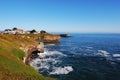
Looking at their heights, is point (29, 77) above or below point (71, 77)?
above

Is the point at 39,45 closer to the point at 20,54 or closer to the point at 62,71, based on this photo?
the point at 20,54

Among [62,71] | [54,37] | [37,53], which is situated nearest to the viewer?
[62,71]

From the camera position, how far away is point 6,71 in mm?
25172

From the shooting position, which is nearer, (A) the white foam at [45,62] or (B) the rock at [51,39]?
(A) the white foam at [45,62]

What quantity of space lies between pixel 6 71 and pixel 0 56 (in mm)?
6844

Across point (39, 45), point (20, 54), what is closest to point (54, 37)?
point (39, 45)

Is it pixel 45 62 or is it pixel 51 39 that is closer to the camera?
pixel 45 62

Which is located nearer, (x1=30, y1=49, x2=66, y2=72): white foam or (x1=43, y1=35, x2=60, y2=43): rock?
(x1=30, y1=49, x2=66, y2=72): white foam

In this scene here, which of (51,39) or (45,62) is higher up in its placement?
(45,62)

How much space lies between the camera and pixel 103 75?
38812 millimetres

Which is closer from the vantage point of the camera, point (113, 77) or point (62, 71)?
point (113, 77)

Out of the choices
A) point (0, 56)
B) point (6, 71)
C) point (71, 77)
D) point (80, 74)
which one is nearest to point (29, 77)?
point (6, 71)

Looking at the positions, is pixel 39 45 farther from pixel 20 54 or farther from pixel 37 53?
pixel 20 54

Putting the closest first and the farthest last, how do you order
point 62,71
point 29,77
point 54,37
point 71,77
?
1. point 29,77
2. point 71,77
3. point 62,71
4. point 54,37
